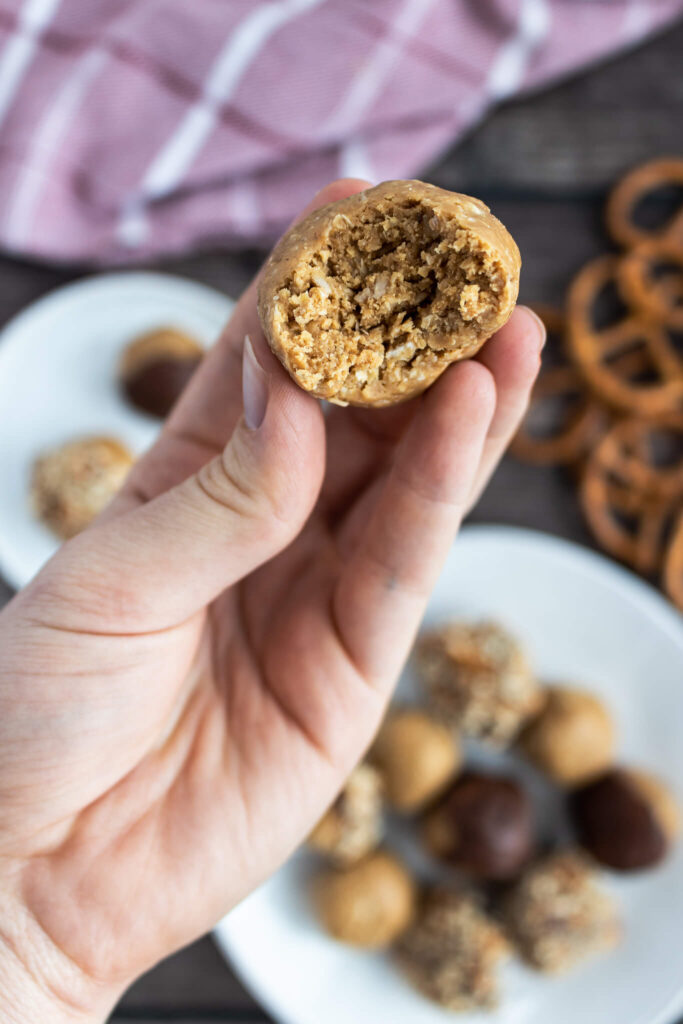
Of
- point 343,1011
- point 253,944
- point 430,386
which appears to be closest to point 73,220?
point 430,386

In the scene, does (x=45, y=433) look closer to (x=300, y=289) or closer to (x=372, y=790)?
(x=372, y=790)

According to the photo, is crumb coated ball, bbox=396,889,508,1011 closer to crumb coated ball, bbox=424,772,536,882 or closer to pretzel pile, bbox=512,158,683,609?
crumb coated ball, bbox=424,772,536,882

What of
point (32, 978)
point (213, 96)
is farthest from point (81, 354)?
point (32, 978)

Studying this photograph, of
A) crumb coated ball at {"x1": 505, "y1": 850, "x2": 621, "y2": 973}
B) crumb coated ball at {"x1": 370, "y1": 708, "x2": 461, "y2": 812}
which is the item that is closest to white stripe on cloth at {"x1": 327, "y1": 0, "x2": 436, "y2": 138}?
crumb coated ball at {"x1": 370, "y1": 708, "x2": 461, "y2": 812}

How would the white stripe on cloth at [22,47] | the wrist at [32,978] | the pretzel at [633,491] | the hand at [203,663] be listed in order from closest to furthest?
the hand at [203,663]
the wrist at [32,978]
the white stripe on cloth at [22,47]
the pretzel at [633,491]

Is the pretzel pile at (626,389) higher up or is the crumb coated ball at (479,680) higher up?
the pretzel pile at (626,389)

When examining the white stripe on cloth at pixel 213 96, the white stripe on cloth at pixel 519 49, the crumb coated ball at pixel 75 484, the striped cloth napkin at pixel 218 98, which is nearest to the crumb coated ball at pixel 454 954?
the crumb coated ball at pixel 75 484

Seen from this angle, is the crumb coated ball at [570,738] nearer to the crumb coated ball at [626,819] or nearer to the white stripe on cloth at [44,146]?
the crumb coated ball at [626,819]
